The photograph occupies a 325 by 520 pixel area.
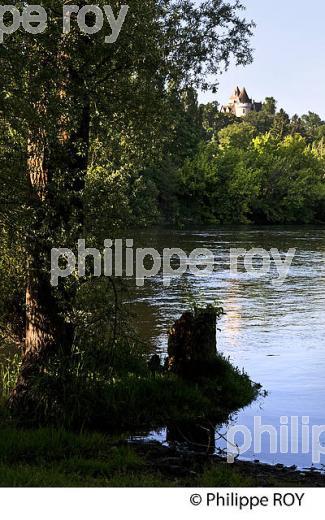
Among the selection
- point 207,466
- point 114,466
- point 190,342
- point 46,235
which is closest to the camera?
point 114,466

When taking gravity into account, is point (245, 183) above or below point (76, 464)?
above

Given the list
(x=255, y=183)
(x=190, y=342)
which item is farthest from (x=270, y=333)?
(x=255, y=183)

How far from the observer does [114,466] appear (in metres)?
9.04

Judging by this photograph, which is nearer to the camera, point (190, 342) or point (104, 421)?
point (104, 421)

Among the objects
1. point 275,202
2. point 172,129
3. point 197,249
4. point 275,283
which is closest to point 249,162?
point 275,202

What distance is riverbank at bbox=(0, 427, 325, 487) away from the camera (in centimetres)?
805

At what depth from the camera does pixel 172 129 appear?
1322 centimetres

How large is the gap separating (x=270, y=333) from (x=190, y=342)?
296 inches

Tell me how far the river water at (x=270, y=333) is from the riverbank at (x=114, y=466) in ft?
2.78

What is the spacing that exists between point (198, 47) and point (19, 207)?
432 cm

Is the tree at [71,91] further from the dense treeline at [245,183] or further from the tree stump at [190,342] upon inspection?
the dense treeline at [245,183]

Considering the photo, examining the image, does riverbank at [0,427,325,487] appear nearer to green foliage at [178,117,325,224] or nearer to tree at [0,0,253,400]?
tree at [0,0,253,400]

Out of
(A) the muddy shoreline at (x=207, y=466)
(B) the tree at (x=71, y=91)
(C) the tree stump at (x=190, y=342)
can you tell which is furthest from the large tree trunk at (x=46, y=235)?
(C) the tree stump at (x=190, y=342)

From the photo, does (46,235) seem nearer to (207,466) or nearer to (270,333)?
(207,466)
